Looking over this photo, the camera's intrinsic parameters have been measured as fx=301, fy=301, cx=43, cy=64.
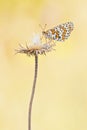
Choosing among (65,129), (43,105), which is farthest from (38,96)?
(65,129)

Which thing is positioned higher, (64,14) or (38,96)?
(64,14)

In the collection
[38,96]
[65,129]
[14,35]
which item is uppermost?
[14,35]

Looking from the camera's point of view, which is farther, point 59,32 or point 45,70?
point 45,70

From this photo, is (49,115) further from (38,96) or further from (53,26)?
(53,26)

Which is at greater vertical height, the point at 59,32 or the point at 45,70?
the point at 59,32
